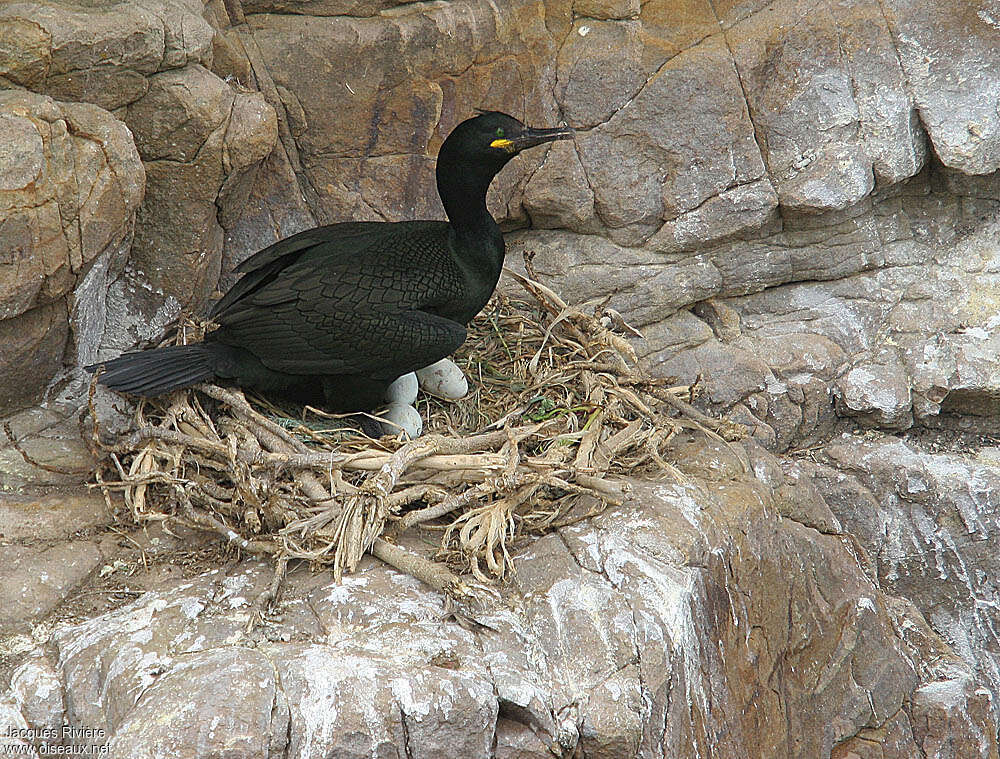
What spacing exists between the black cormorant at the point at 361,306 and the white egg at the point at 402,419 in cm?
6

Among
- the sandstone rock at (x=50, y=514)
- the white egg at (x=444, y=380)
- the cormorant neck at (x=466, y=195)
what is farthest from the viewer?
the white egg at (x=444, y=380)

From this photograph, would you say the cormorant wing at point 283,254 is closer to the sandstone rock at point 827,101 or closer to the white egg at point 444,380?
the white egg at point 444,380

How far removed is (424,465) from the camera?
2.83 meters

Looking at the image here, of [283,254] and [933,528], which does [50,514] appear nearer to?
[283,254]

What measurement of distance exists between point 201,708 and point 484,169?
185 centimetres

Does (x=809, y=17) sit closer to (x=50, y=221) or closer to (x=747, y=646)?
(x=747, y=646)

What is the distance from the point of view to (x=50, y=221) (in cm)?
289

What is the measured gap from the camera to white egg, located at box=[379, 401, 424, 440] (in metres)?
3.26

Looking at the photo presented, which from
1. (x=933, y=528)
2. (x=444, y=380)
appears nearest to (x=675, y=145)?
(x=444, y=380)

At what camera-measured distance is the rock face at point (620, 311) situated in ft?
7.64

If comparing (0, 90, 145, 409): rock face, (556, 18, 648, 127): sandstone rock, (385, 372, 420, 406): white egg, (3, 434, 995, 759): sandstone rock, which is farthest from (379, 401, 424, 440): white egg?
(556, 18, 648, 127): sandstone rock

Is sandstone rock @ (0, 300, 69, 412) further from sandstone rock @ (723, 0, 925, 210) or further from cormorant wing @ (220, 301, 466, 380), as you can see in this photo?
sandstone rock @ (723, 0, 925, 210)

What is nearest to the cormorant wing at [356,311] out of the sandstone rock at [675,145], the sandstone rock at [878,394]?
the sandstone rock at [675,145]

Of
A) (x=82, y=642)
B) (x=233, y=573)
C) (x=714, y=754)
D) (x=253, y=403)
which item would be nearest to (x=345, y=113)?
(x=253, y=403)
